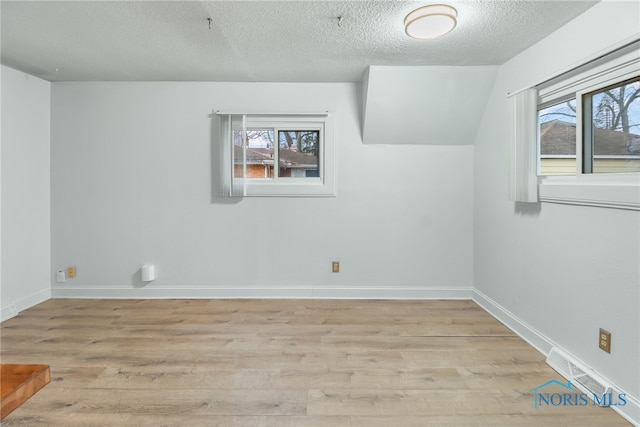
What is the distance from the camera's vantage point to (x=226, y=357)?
2.42m

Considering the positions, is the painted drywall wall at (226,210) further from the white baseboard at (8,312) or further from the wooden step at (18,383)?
the wooden step at (18,383)

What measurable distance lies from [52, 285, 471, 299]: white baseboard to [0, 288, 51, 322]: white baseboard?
0.44 feet

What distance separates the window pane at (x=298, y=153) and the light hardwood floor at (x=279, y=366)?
4.59 feet

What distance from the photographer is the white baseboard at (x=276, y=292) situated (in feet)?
12.1

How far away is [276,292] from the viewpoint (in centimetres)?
371

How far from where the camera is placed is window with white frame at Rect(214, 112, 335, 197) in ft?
11.8

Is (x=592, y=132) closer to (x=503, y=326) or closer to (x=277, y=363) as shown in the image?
(x=503, y=326)

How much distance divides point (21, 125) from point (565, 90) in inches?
182

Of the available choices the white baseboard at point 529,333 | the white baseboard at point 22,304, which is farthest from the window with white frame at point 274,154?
the white baseboard at point 22,304

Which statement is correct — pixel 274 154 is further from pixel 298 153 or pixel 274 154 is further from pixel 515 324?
pixel 515 324

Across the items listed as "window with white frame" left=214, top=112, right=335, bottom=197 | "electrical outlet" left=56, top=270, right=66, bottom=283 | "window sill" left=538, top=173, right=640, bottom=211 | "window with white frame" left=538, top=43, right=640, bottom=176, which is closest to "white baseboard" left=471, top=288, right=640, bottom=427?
"window sill" left=538, top=173, right=640, bottom=211

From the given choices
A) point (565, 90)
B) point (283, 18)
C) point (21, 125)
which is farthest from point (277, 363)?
point (21, 125)

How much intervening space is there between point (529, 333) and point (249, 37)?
10.1 ft

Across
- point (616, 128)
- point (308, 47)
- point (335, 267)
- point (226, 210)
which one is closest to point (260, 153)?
point (226, 210)
